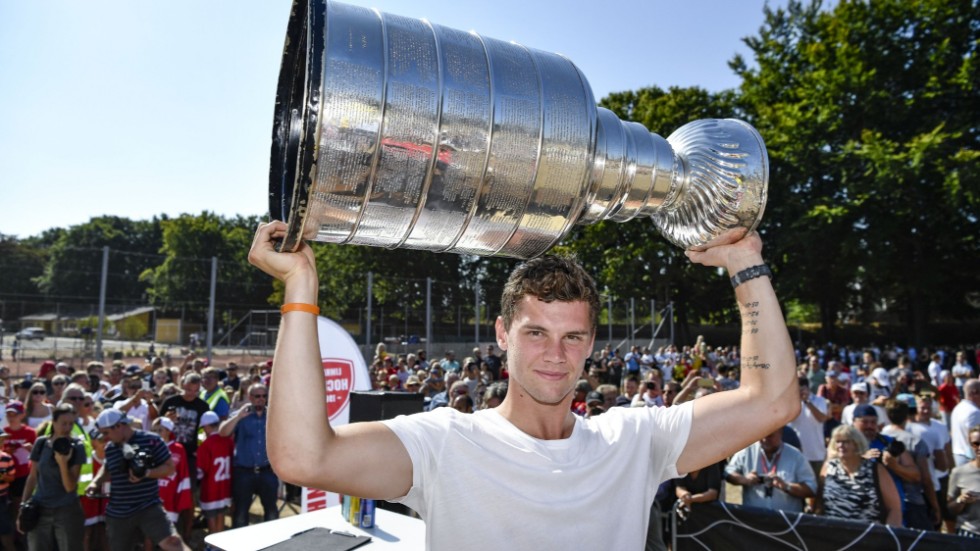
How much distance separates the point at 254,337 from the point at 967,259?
3450 centimetres

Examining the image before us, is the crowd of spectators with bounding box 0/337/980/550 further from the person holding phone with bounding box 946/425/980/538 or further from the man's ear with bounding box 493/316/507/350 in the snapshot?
the man's ear with bounding box 493/316/507/350

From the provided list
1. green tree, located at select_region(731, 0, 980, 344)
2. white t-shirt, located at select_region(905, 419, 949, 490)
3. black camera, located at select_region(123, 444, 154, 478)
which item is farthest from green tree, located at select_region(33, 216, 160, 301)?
green tree, located at select_region(731, 0, 980, 344)

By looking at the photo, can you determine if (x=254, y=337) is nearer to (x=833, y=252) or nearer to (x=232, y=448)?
(x=232, y=448)

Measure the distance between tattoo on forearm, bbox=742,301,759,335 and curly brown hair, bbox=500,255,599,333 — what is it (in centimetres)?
50

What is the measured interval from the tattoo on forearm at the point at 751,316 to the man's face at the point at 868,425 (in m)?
5.48

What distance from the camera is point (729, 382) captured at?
1223 cm

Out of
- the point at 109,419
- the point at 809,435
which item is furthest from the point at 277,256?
the point at 809,435

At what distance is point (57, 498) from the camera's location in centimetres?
638

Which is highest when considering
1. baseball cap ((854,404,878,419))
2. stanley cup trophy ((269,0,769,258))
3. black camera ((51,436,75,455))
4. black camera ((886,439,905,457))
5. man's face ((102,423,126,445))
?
stanley cup trophy ((269,0,769,258))

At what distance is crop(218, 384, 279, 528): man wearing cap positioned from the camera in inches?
309

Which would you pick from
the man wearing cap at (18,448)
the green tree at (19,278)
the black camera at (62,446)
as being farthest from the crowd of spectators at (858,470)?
the green tree at (19,278)

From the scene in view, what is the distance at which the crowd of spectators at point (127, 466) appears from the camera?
6.22 meters

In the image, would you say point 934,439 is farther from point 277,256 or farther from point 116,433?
point 116,433

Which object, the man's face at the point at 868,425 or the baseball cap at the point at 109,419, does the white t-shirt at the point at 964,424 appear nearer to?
the man's face at the point at 868,425
